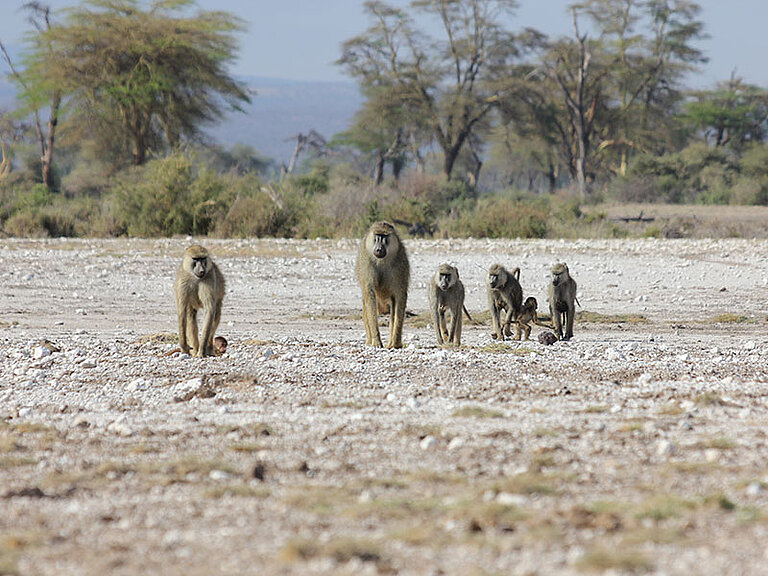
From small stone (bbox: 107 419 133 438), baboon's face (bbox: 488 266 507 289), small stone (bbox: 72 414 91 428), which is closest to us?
small stone (bbox: 107 419 133 438)

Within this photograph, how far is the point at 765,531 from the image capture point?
337cm

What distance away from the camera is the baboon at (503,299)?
9.01m

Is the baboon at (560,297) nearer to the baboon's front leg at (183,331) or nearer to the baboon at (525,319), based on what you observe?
the baboon at (525,319)

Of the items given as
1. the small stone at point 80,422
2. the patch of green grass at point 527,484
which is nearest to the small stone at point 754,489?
the patch of green grass at point 527,484

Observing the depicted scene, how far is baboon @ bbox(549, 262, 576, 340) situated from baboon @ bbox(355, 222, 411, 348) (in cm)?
159

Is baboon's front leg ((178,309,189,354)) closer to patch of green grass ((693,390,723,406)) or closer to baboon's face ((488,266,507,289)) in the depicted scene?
baboon's face ((488,266,507,289))

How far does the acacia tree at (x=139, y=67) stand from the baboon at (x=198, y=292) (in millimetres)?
25905

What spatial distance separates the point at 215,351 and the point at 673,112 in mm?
44599

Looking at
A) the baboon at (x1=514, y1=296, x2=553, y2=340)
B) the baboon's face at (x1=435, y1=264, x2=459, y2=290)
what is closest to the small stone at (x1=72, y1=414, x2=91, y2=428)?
the baboon's face at (x1=435, y1=264, x2=459, y2=290)

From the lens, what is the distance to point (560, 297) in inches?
361

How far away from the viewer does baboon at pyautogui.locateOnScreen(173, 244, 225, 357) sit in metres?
7.37

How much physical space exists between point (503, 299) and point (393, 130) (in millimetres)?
36831

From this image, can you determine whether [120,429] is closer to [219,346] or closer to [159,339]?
[219,346]

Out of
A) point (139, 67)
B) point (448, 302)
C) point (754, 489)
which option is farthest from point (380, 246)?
point (139, 67)
